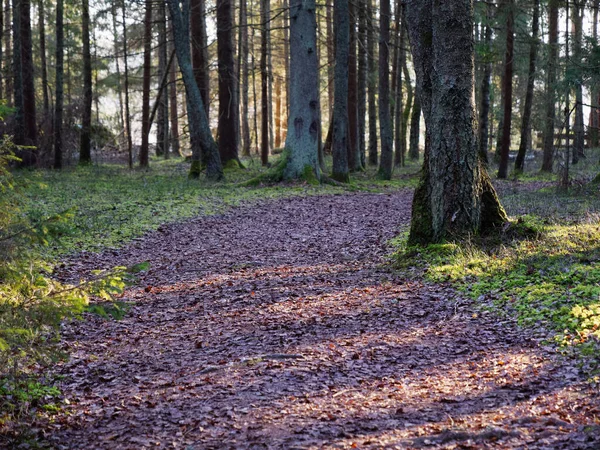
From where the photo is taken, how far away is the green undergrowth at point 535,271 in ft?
17.4

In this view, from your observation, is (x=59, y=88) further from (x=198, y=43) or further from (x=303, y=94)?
(x=303, y=94)

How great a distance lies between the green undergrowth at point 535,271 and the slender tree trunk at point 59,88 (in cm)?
1595

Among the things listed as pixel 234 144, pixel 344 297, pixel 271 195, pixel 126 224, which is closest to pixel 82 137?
pixel 234 144

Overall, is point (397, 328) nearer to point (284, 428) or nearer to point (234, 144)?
point (284, 428)

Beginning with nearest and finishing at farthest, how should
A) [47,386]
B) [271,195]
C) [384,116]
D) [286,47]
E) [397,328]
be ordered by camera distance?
1. [47,386]
2. [397,328]
3. [271,195]
4. [384,116]
5. [286,47]

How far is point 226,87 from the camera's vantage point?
21844 mm

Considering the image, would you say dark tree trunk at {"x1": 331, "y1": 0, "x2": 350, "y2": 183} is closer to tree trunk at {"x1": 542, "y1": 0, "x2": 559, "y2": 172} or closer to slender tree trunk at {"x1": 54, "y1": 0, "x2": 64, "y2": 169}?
tree trunk at {"x1": 542, "y1": 0, "x2": 559, "y2": 172}

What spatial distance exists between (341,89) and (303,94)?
130cm

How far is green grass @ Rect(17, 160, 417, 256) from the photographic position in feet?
35.0

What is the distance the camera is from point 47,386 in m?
4.72

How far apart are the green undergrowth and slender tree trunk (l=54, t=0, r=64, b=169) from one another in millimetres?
15952

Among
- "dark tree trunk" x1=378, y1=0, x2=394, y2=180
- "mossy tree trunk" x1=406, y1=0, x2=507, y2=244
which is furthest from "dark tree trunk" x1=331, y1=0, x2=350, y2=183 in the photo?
"mossy tree trunk" x1=406, y1=0, x2=507, y2=244

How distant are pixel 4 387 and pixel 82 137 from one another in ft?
70.9

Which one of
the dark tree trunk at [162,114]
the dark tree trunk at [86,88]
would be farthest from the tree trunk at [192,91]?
the dark tree trunk at [162,114]
